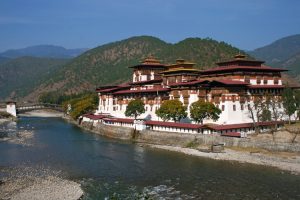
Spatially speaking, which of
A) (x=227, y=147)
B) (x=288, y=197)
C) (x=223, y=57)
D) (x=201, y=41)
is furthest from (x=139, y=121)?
(x=201, y=41)

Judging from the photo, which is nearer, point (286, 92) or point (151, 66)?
point (286, 92)

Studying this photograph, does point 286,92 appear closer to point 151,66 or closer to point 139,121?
point 139,121

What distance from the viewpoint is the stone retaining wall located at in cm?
6293

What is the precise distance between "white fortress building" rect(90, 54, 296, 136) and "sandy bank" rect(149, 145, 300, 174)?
9.41 m

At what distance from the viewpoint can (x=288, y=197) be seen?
4284 centimetres

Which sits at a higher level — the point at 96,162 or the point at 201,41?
the point at 201,41

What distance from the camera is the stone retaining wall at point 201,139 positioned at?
62.9 meters

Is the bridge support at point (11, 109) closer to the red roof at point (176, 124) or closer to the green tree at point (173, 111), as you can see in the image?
the red roof at point (176, 124)

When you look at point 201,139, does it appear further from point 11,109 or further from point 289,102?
point 11,109

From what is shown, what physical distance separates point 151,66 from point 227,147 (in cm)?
5087

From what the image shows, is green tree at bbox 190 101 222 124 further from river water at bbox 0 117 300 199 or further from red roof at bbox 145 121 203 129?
river water at bbox 0 117 300 199

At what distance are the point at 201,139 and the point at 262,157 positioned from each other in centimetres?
1321

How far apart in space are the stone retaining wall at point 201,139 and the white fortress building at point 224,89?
4502 mm

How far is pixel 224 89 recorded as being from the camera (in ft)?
263
